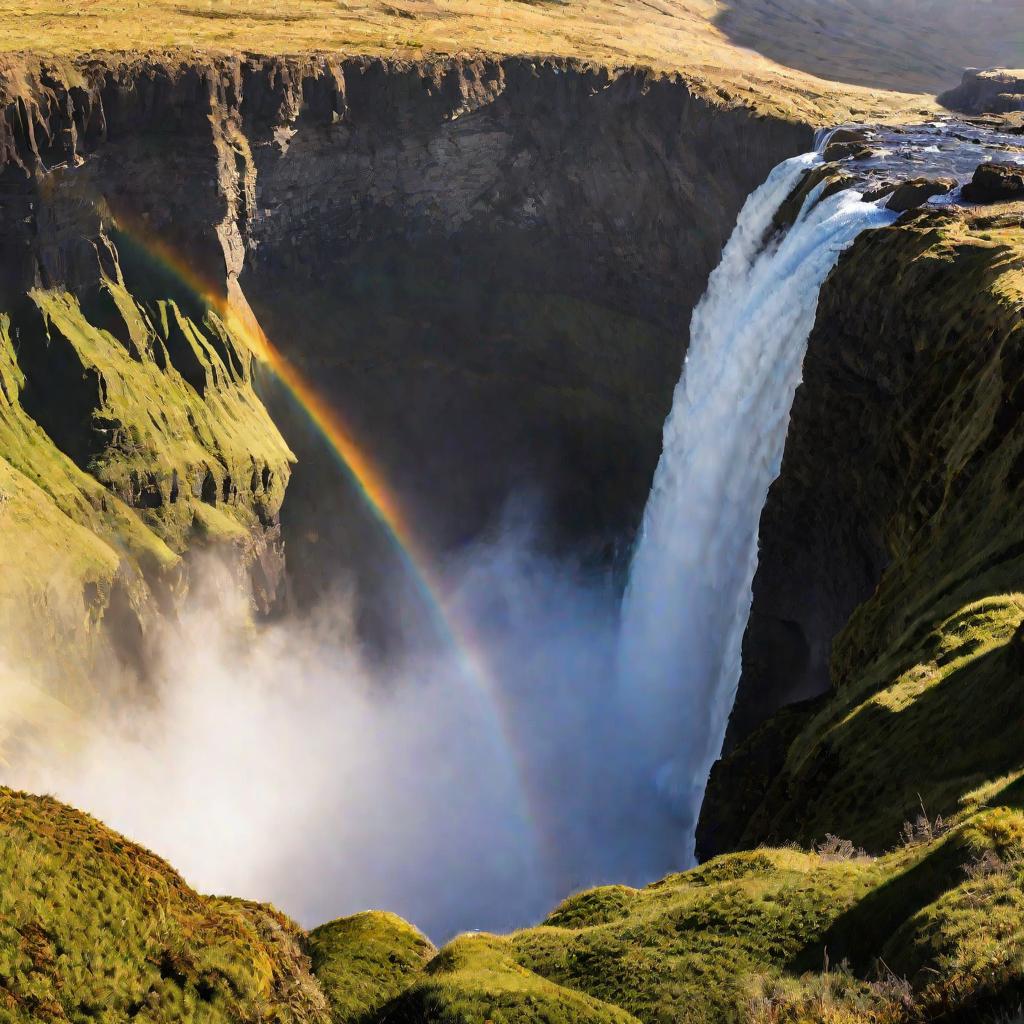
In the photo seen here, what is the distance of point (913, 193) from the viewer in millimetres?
47500

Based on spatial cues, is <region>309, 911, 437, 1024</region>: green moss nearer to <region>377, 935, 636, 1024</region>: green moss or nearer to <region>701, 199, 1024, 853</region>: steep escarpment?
<region>377, 935, 636, 1024</region>: green moss

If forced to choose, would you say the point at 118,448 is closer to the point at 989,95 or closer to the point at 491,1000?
the point at 491,1000

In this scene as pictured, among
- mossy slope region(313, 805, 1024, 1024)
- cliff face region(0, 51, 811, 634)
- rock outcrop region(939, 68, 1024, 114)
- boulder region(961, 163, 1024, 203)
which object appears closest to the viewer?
mossy slope region(313, 805, 1024, 1024)

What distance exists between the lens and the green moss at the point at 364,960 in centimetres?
1772

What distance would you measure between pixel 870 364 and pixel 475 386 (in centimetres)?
4808

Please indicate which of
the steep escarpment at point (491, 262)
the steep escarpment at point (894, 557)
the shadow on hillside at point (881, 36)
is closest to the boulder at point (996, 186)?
the steep escarpment at point (894, 557)

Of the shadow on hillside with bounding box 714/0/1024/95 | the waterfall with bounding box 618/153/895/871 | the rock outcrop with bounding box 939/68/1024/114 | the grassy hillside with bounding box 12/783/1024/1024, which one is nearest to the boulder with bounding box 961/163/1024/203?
the waterfall with bounding box 618/153/895/871

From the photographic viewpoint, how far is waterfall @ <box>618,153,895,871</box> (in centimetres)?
4834

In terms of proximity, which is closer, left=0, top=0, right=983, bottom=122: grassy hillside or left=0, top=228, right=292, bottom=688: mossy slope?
left=0, top=228, right=292, bottom=688: mossy slope

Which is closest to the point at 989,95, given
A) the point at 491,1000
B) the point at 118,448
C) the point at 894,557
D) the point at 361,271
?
the point at 361,271

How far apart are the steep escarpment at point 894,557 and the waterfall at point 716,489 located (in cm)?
422

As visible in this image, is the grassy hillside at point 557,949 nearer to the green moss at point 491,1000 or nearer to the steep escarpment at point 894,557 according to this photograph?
the green moss at point 491,1000

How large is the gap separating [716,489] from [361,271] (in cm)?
3877

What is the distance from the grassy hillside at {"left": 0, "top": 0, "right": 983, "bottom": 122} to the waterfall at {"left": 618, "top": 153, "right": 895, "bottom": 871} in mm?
20317
